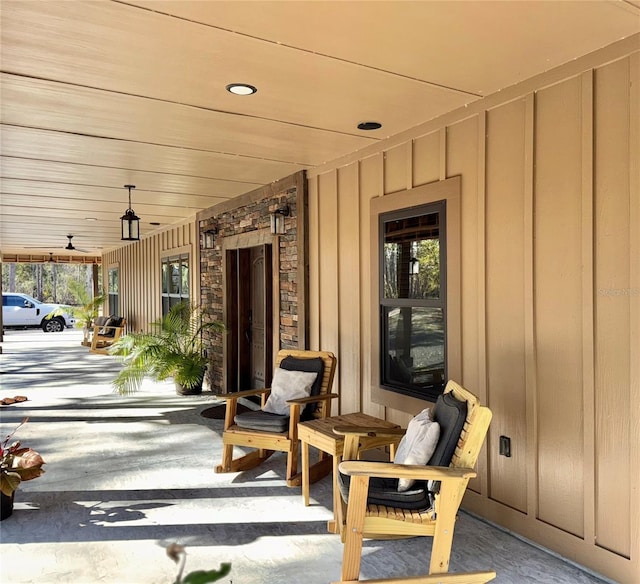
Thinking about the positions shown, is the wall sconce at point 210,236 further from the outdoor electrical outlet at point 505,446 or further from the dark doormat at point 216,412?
the outdoor electrical outlet at point 505,446

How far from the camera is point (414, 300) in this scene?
3.83 meters

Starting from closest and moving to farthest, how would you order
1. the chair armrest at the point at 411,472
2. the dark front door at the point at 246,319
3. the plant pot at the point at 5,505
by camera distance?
the chair armrest at the point at 411,472, the plant pot at the point at 5,505, the dark front door at the point at 246,319

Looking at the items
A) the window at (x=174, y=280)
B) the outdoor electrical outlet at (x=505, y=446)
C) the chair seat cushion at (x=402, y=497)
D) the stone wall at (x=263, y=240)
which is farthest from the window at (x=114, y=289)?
the chair seat cushion at (x=402, y=497)

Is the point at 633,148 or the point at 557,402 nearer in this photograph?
the point at 633,148

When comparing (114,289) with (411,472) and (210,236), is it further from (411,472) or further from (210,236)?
(411,472)

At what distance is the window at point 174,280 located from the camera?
8.72 metres

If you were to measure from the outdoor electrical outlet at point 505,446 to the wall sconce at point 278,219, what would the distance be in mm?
3136

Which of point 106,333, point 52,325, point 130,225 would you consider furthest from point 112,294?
point 130,225

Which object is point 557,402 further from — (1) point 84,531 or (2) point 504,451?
(1) point 84,531

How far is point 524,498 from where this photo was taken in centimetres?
300

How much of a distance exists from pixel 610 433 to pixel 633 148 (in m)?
1.33

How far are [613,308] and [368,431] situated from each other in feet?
4.52

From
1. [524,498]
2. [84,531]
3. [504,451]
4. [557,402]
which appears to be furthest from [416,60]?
[84,531]

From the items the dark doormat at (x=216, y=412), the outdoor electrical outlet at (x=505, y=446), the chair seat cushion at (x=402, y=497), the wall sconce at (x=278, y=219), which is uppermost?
the wall sconce at (x=278, y=219)
